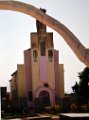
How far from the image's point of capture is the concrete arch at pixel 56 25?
252 cm

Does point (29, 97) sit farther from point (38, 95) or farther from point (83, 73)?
point (83, 73)

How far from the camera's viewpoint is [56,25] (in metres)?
2.57

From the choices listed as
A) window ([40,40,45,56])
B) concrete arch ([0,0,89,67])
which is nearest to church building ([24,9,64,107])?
window ([40,40,45,56])

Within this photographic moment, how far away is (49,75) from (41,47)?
9.80ft

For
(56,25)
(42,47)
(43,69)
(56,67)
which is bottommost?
(56,25)

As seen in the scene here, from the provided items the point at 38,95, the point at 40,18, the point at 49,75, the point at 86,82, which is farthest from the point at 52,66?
the point at 40,18

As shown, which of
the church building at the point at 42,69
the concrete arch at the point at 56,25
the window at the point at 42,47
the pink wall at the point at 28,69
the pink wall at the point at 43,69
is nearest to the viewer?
the concrete arch at the point at 56,25

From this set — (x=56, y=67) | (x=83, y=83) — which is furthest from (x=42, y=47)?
(x=83, y=83)

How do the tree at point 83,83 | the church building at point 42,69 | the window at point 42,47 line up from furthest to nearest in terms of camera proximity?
the tree at point 83,83 < the window at point 42,47 < the church building at point 42,69

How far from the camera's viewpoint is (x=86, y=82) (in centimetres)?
3581

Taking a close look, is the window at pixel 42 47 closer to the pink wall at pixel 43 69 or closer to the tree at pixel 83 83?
the pink wall at pixel 43 69

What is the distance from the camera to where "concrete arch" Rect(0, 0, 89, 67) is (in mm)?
2521

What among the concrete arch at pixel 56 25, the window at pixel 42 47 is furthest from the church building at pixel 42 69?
the concrete arch at pixel 56 25

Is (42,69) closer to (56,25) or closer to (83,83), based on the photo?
(83,83)
